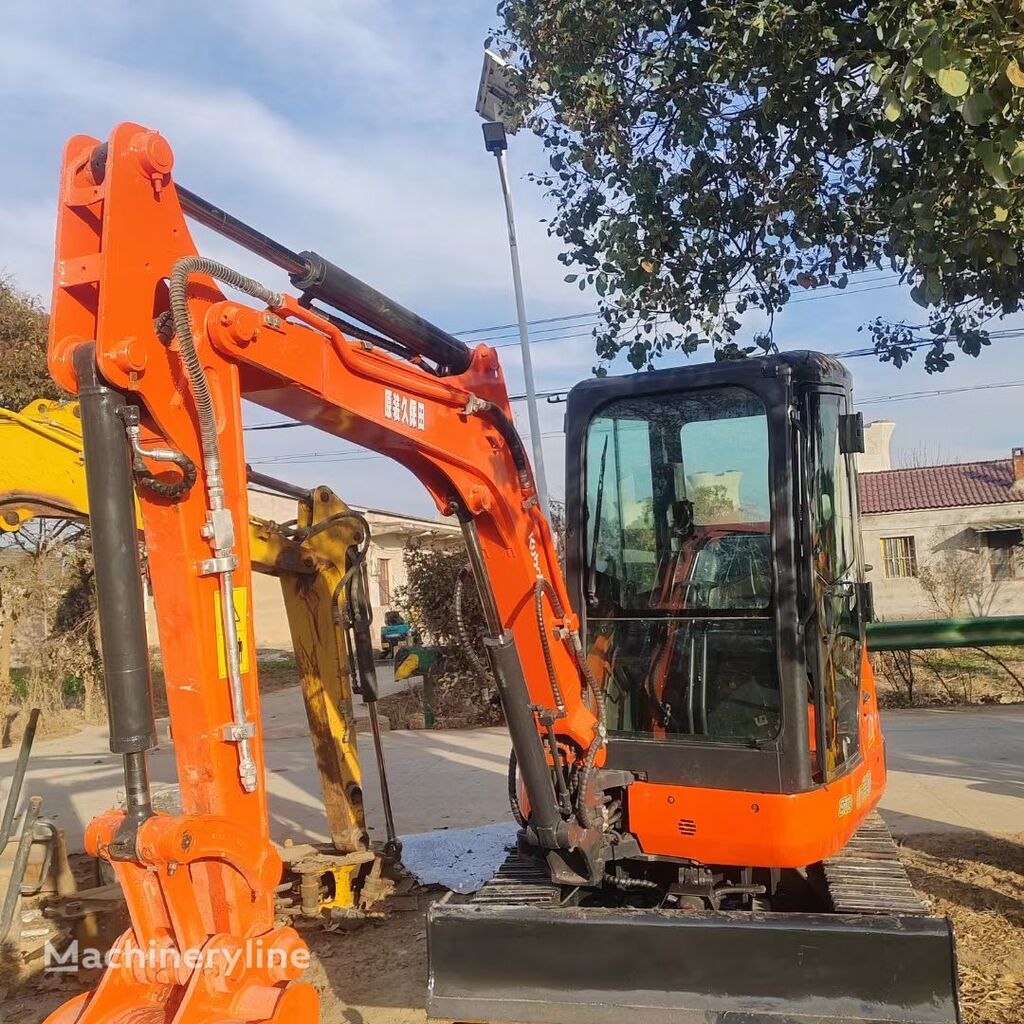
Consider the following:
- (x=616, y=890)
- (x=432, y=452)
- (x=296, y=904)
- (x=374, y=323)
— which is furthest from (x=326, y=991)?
(x=374, y=323)

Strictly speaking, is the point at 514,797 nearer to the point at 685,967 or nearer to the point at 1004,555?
the point at 685,967

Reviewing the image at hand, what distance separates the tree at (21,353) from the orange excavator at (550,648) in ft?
38.6

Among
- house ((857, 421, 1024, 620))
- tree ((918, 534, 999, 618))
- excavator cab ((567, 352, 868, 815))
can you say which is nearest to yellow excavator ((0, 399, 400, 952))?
excavator cab ((567, 352, 868, 815))

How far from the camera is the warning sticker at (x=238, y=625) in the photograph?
280 cm

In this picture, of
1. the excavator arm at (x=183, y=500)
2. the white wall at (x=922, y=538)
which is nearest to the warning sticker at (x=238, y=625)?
the excavator arm at (x=183, y=500)

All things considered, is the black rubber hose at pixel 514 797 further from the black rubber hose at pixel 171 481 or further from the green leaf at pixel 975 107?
the green leaf at pixel 975 107

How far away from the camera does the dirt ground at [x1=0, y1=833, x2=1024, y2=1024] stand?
4484mm

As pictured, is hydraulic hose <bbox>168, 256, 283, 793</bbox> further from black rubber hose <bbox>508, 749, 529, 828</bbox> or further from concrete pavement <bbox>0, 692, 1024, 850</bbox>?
concrete pavement <bbox>0, 692, 1024, 850</bbox>

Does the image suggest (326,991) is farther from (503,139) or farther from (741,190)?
(503,139)

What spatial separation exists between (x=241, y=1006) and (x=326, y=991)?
2.49 m

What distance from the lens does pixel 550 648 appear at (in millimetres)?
3895

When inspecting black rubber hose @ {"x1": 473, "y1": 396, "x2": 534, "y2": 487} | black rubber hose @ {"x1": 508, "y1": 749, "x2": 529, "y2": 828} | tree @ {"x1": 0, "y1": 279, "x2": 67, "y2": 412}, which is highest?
tree @ {"x1": 0, "y1": 279, "x2": 67, "y2": 412}

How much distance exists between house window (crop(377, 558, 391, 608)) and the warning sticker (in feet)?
73.2

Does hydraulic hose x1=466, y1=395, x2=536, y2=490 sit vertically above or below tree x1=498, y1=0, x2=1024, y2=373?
below
